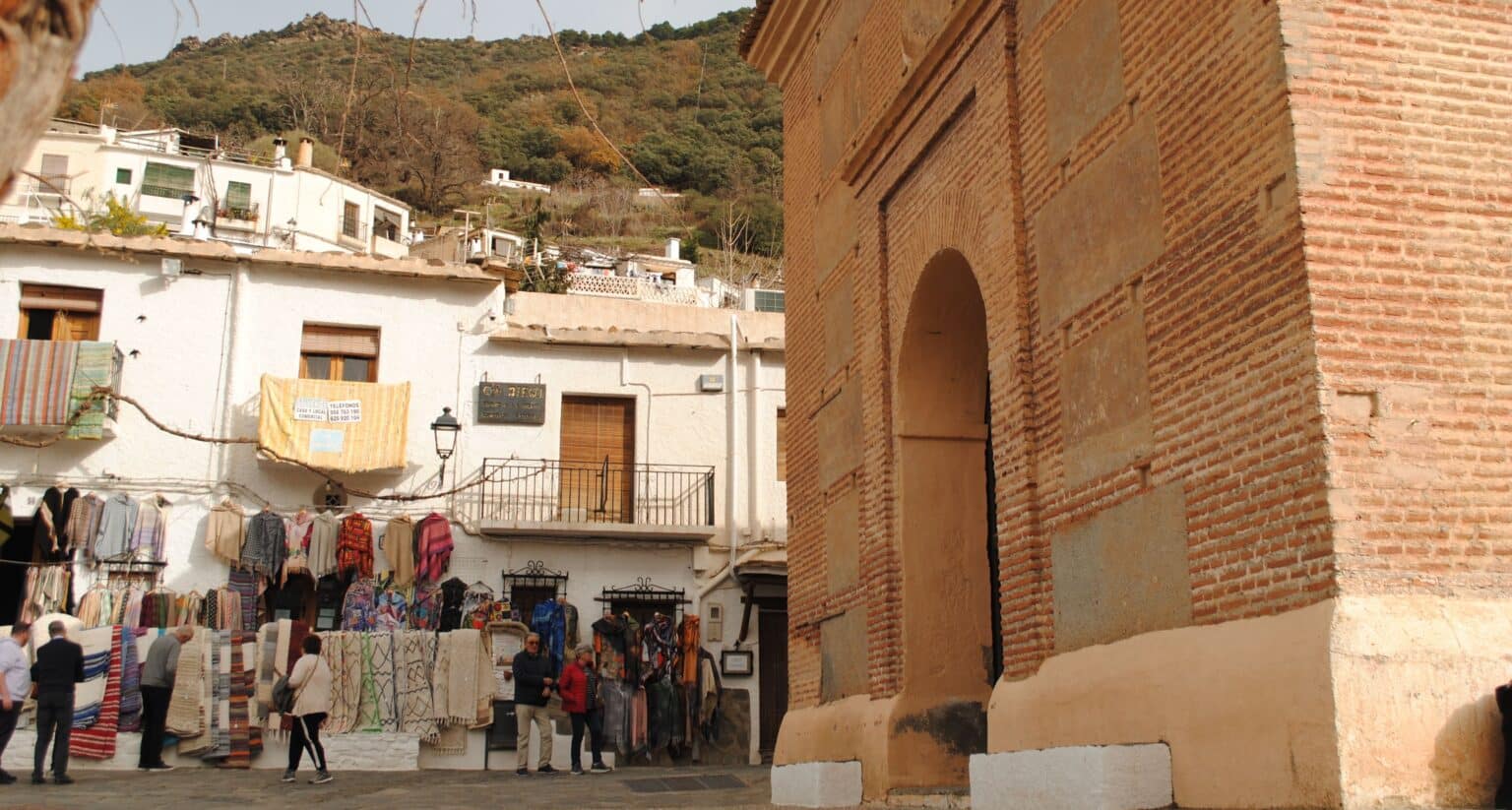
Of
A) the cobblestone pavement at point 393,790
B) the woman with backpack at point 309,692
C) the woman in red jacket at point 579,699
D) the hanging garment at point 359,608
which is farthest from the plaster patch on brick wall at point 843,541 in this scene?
the hanging garment at point 359,608

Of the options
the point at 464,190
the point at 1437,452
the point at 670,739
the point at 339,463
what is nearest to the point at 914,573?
the point at 1437,452

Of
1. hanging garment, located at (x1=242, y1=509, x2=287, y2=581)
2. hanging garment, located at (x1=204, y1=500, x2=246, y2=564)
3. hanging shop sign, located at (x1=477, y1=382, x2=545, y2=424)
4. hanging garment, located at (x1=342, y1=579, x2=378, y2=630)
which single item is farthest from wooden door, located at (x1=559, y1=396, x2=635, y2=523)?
hanging garment, located at (x1=204, y1=500, x2=246, y2=564)

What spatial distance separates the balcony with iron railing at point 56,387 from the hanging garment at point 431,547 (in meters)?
4.53

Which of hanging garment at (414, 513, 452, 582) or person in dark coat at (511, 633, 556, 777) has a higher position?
hanging garment at (414, 513, 452, 582)

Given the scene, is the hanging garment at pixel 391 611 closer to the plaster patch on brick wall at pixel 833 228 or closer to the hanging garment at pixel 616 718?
the hanging garment at pixel 616 718

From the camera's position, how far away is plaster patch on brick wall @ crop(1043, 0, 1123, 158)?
796 centimetres

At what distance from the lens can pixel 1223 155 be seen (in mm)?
6832

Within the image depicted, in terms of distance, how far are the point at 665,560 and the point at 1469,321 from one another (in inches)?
647

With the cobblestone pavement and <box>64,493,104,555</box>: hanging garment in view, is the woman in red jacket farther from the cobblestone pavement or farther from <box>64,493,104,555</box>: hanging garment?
<box>64,493,104,555</box>: hanging garment

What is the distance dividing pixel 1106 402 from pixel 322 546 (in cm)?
1493

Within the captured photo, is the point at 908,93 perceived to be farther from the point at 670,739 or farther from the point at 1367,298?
the point at 670,739

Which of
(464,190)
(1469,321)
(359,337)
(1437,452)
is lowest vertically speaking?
(1437,452)

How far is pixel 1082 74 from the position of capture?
27.2ft

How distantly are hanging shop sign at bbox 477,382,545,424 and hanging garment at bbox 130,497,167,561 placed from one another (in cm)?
465
